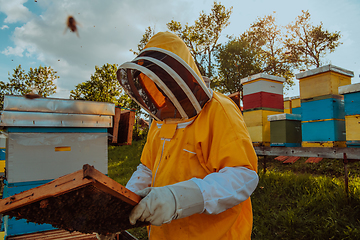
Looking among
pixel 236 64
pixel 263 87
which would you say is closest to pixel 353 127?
pixel 263 87

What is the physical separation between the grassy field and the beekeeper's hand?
112 inches

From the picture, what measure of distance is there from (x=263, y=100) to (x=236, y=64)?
9.53 m

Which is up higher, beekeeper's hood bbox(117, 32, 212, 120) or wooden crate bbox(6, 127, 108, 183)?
beekeeper's hood bbox(117, 32, 212, 120)

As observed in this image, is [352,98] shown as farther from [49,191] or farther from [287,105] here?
[287,105]

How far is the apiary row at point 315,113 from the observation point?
3.58 metres

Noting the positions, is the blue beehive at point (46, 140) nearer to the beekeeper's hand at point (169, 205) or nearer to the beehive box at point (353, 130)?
the beekeeper's hand at point (169, 205)

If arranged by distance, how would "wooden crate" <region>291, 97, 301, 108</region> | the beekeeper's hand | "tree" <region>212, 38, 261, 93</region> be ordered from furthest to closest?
"tree" <region>212, 38, 261, 93</region>
"wooden crate" <region>291, 97, 301, 108</region>
the beekeeper's hand

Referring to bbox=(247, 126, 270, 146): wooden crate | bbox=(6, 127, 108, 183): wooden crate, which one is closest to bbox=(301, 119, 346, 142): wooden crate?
bbox=(247, 126, 270, 146): wooden crate

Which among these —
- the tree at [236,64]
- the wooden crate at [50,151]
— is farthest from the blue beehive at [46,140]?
the tree at [236,64]

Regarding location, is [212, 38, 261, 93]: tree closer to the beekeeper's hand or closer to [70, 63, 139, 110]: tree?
[70, 63, 139, 110]: tree

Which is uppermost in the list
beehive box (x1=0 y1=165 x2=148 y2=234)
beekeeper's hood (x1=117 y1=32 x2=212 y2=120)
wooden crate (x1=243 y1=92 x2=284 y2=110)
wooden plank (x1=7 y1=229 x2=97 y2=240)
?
wooden crate (x1=243 y1=92 x2=284 y2=110)

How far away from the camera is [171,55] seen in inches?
55.0

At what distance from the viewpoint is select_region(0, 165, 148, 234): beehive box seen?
0.99 meters

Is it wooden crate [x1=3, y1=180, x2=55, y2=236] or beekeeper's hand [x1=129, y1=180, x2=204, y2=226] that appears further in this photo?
wooden crate [x1=3, y1=180, x2=55, y2=236]
